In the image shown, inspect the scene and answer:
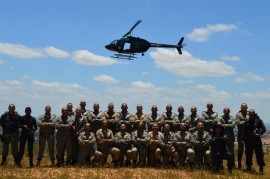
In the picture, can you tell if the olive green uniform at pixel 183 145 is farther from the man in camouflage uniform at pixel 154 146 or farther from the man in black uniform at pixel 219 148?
the man in black uniform at pixel 219 148

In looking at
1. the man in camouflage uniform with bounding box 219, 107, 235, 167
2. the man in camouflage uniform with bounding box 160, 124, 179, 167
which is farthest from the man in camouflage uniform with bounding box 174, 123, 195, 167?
the man in camouflage uniform with bounding box 219, 107, 235, 167

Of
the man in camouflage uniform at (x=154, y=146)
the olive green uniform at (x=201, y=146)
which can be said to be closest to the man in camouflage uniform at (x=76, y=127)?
the man in camouflage uniform at (x=154, y=146)

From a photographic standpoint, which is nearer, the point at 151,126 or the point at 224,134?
the point at 224,134

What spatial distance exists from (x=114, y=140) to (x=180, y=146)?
281 cm

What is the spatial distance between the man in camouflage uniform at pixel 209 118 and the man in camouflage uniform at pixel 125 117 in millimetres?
3241

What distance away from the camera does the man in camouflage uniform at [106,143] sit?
16250mm

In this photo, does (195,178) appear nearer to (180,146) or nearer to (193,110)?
(180,146)

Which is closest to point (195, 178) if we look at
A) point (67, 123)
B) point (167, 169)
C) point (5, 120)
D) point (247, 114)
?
point (167, 169)

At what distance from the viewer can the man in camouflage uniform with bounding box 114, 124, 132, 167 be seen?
643 inches

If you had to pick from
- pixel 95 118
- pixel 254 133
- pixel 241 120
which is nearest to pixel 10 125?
pixel 95 118

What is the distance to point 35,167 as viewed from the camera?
16172 millimetres

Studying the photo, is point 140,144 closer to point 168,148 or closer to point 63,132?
point 168,148

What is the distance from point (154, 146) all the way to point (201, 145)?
1.98 metres

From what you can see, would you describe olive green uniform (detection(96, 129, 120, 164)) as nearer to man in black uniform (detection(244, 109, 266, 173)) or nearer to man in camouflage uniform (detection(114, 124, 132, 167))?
man in camouflage uniform (detection(114, 124, 132, 167))
